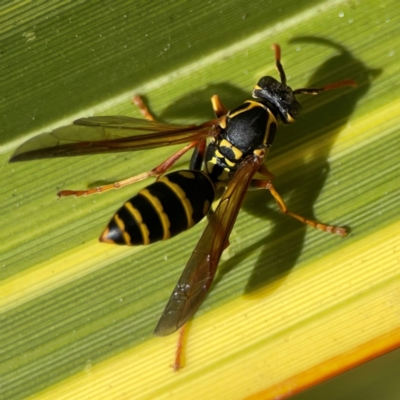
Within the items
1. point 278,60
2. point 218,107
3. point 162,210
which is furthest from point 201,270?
point 278,60

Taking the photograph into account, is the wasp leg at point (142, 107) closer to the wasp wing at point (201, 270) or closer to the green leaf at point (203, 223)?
→ the green leaf at point (203, 223)

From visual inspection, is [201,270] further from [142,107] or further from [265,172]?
[142,107]

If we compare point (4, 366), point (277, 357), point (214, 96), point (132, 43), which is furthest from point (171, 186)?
point (4, 366)

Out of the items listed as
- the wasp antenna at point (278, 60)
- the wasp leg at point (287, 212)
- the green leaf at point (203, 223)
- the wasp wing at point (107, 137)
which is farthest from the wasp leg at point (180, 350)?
the wasp antenna at point (278, 60)

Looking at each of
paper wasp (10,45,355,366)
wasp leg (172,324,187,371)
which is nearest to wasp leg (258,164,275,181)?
paper wasp (10,45,355,366)

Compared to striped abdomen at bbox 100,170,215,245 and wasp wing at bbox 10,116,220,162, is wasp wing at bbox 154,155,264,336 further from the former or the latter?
wasp wing at bbox 10,116,220,162

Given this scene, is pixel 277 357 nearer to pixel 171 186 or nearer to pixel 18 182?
pixel 171 186
